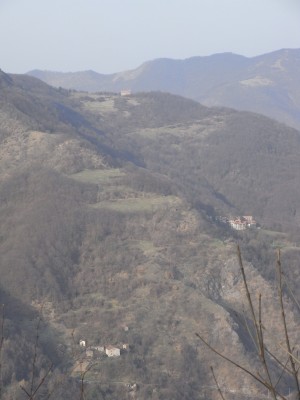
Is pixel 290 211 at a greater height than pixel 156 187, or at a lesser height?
lesser

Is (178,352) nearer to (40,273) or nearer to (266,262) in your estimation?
(40,273)

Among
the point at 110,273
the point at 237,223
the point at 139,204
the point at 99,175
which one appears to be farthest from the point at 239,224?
the point at 110,273

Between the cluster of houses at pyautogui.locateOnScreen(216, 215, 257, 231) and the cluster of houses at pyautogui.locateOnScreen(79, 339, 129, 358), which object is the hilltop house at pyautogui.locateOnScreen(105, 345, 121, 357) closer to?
the cluster of houses at pyautogui.locateOnScreen(79, 339, 129, 358)

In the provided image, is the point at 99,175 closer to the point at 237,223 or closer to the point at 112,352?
the point at 237,223

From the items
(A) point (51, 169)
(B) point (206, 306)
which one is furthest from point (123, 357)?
(A) point (51, 169)

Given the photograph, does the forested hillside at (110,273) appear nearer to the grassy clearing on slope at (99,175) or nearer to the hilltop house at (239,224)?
the grassy clearing on slope at (99,175)

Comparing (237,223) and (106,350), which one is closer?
(106,350)

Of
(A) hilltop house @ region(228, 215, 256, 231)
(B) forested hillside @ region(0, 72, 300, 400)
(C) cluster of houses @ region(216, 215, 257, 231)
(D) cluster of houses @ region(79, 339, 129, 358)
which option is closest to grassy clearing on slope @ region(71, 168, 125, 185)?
(B) forested hillside @ region(0, 72, 300, 400)

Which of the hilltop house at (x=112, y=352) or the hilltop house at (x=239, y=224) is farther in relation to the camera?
the hilltop house at (x=239, y=224)

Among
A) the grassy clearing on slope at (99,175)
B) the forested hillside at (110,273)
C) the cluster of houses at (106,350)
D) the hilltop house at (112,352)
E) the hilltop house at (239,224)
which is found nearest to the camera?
the forested hillside at (110,273)

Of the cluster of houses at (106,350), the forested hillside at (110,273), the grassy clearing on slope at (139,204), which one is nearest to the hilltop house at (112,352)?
the cluster of houses at (106,350)

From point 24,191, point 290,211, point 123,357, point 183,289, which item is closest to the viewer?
point 123,357
